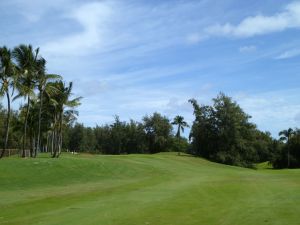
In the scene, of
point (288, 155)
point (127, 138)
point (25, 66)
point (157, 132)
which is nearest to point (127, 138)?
point (127, 138)

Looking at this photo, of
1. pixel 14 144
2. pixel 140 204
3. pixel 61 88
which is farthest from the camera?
pixel 14 144

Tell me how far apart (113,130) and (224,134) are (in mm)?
50037

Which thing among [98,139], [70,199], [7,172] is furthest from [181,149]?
[70,199]

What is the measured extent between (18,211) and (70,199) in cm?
429

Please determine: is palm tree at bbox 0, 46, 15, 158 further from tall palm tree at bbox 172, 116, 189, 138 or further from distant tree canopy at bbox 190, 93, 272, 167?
tall palm tree at bbox 172, 116, 189, 138

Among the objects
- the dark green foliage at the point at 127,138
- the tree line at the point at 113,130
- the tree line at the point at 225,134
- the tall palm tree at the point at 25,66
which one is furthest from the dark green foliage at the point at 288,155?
the tall palm tree at the point at 25,66

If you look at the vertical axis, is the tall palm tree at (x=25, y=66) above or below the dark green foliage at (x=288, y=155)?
above

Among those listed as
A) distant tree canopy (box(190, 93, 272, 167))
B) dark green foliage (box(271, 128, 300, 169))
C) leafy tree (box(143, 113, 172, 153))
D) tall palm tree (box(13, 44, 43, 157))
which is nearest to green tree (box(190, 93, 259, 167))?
distant tree canopy (box(190, 93, 272, 167))

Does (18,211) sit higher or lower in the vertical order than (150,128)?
lower

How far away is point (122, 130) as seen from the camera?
132m

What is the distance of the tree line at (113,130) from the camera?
4669cm

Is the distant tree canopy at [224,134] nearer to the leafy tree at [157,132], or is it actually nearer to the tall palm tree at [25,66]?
the leafy tree at [157,132]

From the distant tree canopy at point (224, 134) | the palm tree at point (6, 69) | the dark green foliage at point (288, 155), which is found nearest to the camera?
the palm tree at point (6, 69)

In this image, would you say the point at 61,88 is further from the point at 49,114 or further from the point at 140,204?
the point at 140,204
